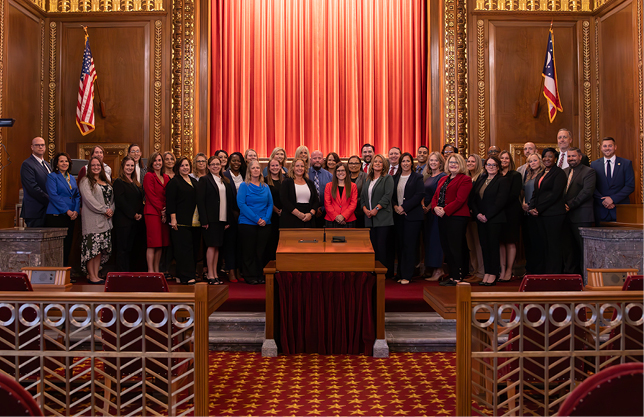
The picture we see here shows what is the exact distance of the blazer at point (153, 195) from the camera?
221 inches

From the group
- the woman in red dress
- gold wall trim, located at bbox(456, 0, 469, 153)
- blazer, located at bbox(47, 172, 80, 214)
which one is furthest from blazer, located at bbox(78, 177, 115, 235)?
gold wall trim, located at bbox(456, 0, 469, 153)

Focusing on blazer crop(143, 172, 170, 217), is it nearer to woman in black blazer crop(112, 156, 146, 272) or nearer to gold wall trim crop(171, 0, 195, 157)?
woman in black blazer crop(112, 156, 146, 272)

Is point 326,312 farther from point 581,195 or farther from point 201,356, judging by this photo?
point 581,195

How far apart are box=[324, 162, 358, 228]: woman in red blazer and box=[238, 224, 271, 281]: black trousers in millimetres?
738

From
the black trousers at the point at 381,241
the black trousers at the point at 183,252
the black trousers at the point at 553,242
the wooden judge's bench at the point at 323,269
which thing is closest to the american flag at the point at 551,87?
the black trousers at the point at 553,242

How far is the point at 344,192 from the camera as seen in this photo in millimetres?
5633

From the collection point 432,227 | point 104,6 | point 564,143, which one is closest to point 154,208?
point 432,227

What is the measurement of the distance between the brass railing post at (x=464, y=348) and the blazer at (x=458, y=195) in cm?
323

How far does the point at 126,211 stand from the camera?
18.5ft

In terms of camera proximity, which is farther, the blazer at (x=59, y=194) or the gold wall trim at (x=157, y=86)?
the gold wall trim at (x=157, y=86)

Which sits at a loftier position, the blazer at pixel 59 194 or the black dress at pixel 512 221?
the blazer at pixel 59 194

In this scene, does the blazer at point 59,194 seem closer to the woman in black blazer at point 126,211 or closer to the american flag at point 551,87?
the woman in black blazer at point 126,211

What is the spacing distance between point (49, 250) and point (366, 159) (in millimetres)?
3861

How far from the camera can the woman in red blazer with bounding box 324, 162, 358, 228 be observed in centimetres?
558
